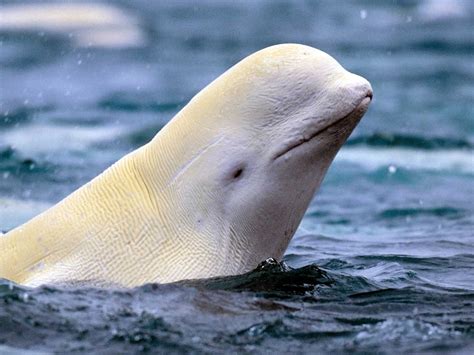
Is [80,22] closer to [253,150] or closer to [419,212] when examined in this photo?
[419,212]

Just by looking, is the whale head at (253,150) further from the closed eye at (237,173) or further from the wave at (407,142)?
the wave at (407,142)

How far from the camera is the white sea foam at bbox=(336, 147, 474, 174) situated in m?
12.4

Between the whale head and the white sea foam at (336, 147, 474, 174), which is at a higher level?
the whale head

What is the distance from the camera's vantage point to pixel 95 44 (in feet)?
60.7

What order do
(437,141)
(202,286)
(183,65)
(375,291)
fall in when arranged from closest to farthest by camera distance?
(202,286), (375,291), (437,141), (183,65)

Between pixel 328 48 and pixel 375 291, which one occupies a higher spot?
pixel 375 291

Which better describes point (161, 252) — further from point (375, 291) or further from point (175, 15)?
point (175, 15)

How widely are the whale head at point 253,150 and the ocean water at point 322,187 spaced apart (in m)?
0.26

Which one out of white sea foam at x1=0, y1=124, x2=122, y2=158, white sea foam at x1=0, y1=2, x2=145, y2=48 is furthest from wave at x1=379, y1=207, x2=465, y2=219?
white sea foam at x1=0, y1=2, x2=145, y2=48

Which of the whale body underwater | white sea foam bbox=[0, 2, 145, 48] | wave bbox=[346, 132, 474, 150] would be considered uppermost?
the whale body underwater

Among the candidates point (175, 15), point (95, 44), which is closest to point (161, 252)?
point (95, 44)

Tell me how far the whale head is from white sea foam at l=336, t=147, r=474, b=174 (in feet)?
21.1

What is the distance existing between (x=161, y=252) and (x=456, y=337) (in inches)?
57.1

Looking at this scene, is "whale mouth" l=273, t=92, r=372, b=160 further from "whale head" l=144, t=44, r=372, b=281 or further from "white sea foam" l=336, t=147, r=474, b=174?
"white sea foam" l=336, t=147, r=474, b=174
